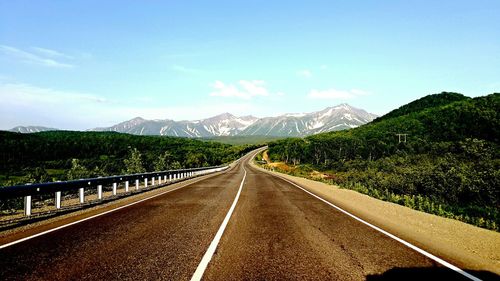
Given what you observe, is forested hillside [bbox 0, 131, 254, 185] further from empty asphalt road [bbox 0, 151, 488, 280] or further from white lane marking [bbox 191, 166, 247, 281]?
white lane marking [bbox 191, 166, 247, 281]

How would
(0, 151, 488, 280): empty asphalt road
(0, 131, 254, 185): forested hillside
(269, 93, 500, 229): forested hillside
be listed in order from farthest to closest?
(0, 131, 254, 185): forested hillside, (269, 93, 500, 229): forested hillside, (0, 151, 488, 280): empty asphalt road

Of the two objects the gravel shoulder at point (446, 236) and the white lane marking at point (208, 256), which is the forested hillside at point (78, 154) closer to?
the gravel shoulder at point (446, 236)

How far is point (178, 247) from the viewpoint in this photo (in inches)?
252

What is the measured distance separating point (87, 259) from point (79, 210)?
270 inches

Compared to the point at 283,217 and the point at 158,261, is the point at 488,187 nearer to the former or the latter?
the point at 283,217

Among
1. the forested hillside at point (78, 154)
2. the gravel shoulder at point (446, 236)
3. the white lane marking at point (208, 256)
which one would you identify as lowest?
the forested hillside at point (78, 154)

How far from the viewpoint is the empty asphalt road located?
4.96 meters

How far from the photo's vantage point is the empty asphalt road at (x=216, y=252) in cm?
496

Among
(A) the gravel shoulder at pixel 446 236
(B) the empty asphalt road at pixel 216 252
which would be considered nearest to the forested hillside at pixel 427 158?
(A) the gravel shoulder at pixel 446 236

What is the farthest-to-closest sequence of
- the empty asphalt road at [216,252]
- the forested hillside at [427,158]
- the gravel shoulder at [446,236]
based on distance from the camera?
the forested hillside at [427,158] → the gravel shoulder at [446,236] → the empty asphalt road at [216,252]

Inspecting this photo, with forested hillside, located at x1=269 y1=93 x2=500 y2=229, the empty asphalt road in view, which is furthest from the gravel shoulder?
forested hillside, located at x1=269 y1=93 x2=500 y2=229

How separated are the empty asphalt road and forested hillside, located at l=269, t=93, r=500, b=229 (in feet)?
19.7

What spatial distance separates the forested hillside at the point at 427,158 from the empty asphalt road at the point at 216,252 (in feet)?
19.7

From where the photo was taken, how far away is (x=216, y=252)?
6.09m
